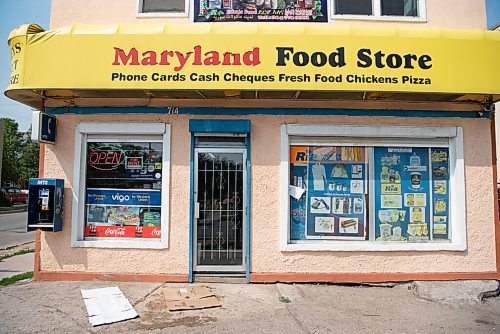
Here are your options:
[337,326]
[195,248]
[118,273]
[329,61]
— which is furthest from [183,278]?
[329,61]

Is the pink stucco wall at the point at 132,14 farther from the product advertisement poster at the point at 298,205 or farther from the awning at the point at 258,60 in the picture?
the product advertisement poster at the point at 298,205

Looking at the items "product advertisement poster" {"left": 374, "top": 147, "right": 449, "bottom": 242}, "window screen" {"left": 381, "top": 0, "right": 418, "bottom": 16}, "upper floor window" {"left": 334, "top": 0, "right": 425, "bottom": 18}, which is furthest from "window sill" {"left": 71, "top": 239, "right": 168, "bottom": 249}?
"window screen" {"left": 381, "top": 0, "right": 418, "bottom": 16}

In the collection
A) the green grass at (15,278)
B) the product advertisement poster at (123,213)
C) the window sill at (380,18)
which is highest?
the window sill at (380,18)

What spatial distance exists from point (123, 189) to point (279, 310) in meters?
3.58

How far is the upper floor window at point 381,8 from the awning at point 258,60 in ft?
4.32

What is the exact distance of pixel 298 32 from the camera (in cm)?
585

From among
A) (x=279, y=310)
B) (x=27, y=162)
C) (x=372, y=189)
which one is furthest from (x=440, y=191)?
(x=27, y=162)

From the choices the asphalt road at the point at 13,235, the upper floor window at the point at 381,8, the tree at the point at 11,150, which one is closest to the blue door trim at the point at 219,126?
the upper floor window at the point at 381,8

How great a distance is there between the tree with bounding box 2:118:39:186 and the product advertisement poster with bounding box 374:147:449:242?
31972mm

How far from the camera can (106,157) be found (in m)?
6.76

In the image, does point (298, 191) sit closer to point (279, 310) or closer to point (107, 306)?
point (279, 310)

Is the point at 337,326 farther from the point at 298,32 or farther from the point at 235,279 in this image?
the point at 298,32

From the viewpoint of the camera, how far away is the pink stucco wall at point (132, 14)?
682 cm

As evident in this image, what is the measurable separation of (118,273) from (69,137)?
2622mm
